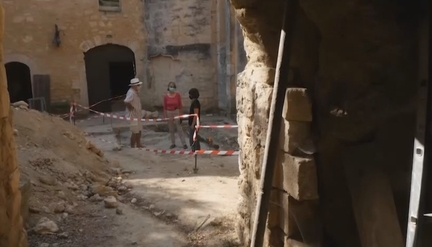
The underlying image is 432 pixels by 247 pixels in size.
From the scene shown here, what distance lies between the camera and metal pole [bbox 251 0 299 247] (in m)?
2.47

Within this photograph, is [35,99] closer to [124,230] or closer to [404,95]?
[124,230]

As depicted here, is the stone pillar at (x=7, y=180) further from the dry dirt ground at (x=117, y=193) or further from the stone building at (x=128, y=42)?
the stone building at (x=128, y=42)

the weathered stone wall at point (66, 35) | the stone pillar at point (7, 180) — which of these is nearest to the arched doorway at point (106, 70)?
the weathered stone wall at point (66, 35)

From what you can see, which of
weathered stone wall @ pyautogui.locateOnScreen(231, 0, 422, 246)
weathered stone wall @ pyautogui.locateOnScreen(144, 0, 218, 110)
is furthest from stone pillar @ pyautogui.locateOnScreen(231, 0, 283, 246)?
weathered stone wall @ pyautogui.locateOnScreen(144, 0, 218, 110)

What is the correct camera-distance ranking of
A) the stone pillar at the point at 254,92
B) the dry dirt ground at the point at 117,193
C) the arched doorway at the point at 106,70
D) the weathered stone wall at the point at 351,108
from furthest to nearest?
the arched doorway at the point at 106,70
the dry dirt ground at the point at 117,193
the stone pillar at the point at 254,92
the weathered stone wall at the point at 351,108

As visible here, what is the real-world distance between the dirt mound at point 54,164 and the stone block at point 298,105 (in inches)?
113

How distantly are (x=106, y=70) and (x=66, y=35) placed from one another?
2.81 m

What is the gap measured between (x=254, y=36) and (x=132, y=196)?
3.36 metres

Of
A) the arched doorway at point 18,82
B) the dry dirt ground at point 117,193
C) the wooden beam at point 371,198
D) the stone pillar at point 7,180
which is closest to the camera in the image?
the wooden beam at point 371,198

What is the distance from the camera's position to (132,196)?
5.98 m

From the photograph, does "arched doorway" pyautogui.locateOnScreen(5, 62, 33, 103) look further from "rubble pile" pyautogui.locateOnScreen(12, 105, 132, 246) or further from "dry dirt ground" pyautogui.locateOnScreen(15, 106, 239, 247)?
"dry dirt ground" pyautogui.locateOnScreen(15, 106, 239, 247)

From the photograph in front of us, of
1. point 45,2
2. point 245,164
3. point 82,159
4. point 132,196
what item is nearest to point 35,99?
point 45,2

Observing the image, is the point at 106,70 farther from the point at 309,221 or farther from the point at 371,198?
the point at 371,198

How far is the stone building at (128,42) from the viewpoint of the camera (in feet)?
50.9
